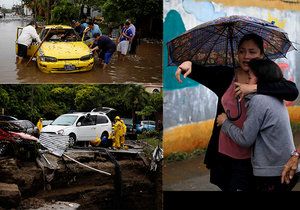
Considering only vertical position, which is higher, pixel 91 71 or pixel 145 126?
pixel 91 71

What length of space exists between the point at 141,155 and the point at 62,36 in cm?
154

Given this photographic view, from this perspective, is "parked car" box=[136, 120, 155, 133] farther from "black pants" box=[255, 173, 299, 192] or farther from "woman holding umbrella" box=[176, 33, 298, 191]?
"black pants" box=[255, 173, 299, 192]

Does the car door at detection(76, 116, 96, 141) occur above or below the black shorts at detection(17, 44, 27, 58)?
below

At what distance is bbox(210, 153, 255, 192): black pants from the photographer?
4.53 metres

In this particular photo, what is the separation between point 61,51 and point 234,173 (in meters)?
2.18

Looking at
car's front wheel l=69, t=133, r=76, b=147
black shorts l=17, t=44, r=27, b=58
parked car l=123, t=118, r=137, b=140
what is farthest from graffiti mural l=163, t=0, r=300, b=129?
black shorts l=17, t=44, r=27, b=58

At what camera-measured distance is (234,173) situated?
4.56 m

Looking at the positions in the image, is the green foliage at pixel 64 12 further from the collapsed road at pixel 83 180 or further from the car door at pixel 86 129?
the collapsed road at pixel 83 180

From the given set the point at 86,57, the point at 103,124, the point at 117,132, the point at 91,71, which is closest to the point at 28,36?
the point at 86,57

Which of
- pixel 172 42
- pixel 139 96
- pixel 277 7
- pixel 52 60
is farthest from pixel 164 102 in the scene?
Result: pixel 277 7

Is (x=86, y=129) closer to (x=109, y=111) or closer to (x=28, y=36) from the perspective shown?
(x=109, y=111)

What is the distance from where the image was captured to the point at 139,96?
5.02 meters

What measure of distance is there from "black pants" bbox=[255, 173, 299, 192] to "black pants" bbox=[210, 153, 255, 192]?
0.08 metres

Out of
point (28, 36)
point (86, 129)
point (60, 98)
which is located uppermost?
point (28, 36)
